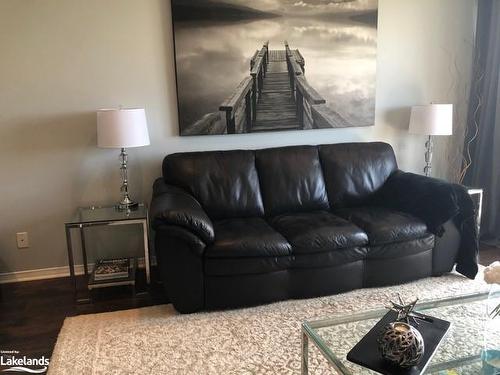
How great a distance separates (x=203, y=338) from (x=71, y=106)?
194 centimetres

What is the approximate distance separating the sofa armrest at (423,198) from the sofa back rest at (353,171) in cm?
11

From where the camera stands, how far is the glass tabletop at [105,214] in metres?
2.88

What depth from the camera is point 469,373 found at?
1.61 m

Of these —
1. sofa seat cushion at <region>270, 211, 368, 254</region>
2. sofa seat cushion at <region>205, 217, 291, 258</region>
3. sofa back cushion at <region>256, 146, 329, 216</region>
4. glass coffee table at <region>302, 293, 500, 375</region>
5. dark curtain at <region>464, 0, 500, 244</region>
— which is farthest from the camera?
dark curtain at <region>464, 0, 500, 244</region>

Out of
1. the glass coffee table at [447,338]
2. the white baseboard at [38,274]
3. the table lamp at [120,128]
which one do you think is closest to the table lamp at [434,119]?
the glass coffee table at [447,338]

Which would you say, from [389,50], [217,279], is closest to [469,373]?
[217,279]

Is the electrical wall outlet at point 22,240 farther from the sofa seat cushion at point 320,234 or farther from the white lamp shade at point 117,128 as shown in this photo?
the sofa seat cushion at point 320,234

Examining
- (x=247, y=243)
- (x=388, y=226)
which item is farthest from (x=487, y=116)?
(x=247, y=243)

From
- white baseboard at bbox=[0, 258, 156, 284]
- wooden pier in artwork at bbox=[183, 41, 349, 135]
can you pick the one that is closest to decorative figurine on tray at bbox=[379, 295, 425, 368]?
wooden pier in artwork at bbox=[183, 41, 349, 135]

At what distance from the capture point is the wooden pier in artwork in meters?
3.42

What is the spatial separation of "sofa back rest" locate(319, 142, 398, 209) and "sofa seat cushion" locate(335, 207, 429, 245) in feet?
1.09

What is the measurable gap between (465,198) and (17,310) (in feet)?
10.1

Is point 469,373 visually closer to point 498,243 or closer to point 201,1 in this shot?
point 498,243

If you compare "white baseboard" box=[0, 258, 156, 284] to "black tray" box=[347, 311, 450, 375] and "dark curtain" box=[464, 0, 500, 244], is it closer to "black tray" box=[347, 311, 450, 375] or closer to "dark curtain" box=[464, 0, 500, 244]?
"black tray" box=[347, 311, 450, 375]
